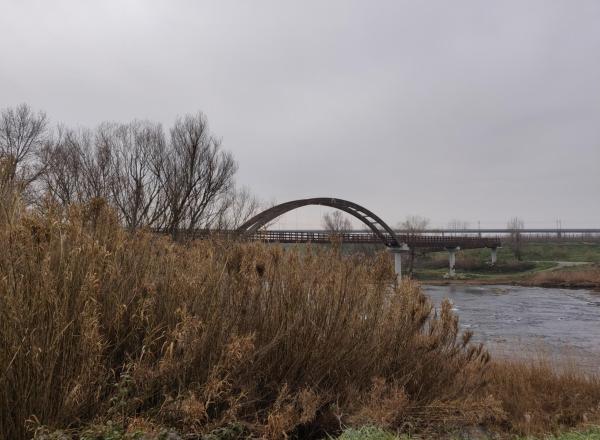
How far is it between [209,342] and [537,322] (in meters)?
26.3

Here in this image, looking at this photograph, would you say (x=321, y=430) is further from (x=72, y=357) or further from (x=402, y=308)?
(x=72, y=357)

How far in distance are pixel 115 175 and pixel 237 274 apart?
2629cm

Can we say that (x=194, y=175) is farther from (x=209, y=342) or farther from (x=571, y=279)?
(x=571, y=279)

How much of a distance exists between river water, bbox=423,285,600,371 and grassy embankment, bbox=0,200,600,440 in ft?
8.19

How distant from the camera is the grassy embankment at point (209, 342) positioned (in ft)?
10.9

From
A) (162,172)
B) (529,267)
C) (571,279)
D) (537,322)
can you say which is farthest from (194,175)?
(529,267)

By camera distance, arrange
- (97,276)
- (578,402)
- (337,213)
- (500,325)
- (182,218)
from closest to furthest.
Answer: (97,276) < (578,402) < (500,325) < (182,218) < (337,213)

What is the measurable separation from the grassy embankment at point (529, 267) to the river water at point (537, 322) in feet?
24.9

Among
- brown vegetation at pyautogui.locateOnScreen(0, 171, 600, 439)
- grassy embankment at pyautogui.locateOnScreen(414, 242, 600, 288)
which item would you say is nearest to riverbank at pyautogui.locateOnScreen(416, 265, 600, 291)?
grassy embankment at pyautogui.locateOnScreen(414, 242, 600, 288)

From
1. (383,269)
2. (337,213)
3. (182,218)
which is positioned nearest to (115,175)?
(182,218)

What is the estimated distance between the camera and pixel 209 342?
4348 mm

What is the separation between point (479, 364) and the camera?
661 centimetres

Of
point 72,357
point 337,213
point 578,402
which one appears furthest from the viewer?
point 337,213

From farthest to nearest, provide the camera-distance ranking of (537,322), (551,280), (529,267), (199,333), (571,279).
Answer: (529,267) < (551,280) < (571,279) < (537,322) < (199,333)
